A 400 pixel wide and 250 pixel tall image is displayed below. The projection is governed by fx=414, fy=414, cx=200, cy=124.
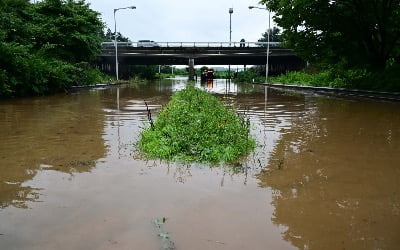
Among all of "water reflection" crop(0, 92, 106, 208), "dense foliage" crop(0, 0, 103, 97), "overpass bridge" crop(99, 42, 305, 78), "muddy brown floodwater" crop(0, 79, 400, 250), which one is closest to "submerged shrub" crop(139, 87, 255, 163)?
"muddy brown floodwater" crop(0, 79, 400, 250)

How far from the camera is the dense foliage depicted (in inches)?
870

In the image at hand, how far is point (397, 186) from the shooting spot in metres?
6.20

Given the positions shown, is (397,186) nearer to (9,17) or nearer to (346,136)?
(346,136)

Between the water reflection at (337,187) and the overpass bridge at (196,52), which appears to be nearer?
the water reflection at (337,187)

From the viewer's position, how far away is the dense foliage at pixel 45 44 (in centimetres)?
2211

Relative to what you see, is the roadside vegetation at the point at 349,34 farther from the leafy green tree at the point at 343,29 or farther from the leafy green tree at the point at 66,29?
the leafy green tree at the point at 66,29

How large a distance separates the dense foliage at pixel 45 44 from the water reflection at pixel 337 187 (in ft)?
54.0

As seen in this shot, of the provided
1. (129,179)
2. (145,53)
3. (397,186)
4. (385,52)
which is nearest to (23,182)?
(129,179)

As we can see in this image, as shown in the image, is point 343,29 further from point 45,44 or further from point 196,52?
point 196,52

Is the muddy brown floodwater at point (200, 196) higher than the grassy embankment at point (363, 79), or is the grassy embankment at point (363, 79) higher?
the grassy embankment at point (363, 79)

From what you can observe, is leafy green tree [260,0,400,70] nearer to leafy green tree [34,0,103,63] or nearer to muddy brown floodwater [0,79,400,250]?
leafy green tree [34,0,103,63]

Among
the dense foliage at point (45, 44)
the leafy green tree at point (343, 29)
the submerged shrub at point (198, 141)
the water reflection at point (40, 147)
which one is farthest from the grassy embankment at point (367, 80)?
the dense foliage at point (45, 44)

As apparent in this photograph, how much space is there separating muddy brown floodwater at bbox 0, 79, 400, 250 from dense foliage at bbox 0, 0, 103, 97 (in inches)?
519

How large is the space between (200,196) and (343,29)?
23603mm
